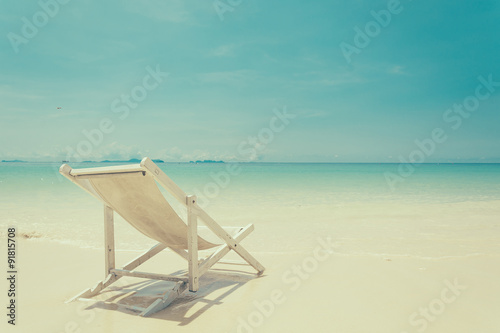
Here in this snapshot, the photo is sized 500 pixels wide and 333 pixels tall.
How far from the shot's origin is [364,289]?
11.8 feet

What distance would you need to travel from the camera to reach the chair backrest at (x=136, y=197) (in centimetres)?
290

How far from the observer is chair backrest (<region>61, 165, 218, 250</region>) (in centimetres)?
290

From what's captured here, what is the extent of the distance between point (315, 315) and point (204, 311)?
3.31 feet

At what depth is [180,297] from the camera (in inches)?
139

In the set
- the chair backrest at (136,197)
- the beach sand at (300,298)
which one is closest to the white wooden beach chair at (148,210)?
the chair backrest at (136,197)

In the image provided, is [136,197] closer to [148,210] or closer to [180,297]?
[148,210]

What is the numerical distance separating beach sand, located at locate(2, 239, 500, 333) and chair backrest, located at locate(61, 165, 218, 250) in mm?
753

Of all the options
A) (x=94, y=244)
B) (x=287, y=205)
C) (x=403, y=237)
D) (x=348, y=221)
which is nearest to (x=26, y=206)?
(x=94, y=244)

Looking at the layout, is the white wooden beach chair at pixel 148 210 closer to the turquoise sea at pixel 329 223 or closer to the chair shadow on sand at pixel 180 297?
the chair shadow on sand at pixel 180 297

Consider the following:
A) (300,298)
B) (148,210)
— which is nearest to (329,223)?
(300,298)

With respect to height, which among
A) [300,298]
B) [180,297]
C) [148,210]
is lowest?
[300,298]

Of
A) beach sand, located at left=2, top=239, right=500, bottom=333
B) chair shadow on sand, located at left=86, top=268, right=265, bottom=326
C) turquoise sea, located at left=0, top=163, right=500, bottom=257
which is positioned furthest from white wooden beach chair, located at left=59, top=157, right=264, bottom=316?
turquoise sea, located at left=0, top=163, right=500, bottom=257

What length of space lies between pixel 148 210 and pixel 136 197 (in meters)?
0.19

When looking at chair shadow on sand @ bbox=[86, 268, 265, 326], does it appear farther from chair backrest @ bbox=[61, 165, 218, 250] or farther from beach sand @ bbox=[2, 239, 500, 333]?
chair backrest @ bbox=[61, 165, 218, 250]
